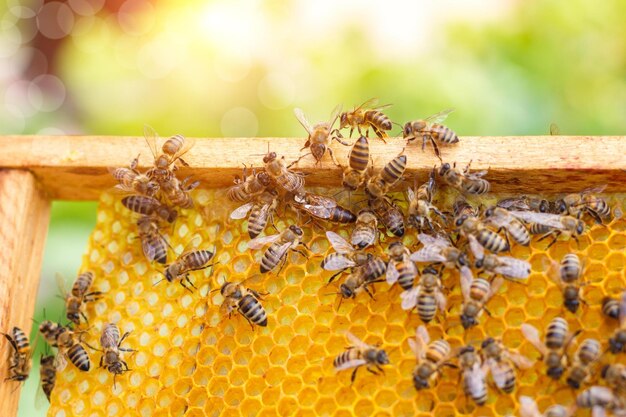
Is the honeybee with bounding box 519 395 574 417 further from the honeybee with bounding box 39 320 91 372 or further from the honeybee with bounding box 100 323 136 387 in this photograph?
the honeybee with bounding box 39 320 91 372

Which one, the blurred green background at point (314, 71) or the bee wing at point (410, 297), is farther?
the blurred green background at point (314, 71)

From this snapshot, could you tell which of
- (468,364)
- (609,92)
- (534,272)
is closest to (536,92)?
(609,92)

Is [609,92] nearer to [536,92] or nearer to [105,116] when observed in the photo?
[536,92]

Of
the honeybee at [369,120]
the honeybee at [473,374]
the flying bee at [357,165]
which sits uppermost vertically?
the honeybee at [369,120]

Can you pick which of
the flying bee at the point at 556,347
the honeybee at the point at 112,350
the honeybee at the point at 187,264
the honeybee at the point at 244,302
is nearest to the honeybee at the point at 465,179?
the flying bee at the point at 556,347

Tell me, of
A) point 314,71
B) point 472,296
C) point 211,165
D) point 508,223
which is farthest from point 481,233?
point 314,71

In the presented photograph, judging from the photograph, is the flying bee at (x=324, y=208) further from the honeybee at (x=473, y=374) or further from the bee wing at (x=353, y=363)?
the honeybee at (x=473, y=374)
